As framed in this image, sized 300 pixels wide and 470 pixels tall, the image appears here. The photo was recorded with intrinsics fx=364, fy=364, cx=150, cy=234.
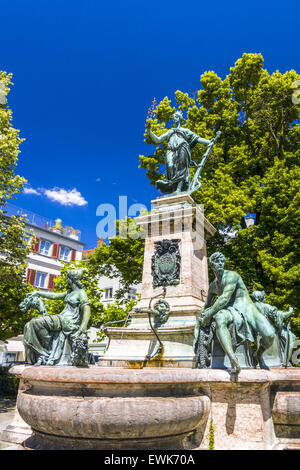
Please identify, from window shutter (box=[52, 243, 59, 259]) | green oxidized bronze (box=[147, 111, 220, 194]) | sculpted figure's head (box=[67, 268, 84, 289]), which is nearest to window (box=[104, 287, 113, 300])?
window shutter (box=[52, 243, 59, 259])

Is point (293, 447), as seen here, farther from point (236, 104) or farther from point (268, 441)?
point (236, 104)

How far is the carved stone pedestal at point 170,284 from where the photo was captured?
280 inches

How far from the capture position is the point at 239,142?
60.3 ft

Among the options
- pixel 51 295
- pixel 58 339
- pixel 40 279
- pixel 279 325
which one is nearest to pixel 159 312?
pixel 51 295

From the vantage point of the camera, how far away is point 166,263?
8.63m

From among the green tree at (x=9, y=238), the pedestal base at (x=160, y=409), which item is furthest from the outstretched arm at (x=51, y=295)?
the green tree at (x=9, y=238)

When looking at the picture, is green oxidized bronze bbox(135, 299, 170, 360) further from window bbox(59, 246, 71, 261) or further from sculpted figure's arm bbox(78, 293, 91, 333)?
window bbox(59, 246, 71, 261)

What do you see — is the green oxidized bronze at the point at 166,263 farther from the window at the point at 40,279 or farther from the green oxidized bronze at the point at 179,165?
the window at the point at 40,279

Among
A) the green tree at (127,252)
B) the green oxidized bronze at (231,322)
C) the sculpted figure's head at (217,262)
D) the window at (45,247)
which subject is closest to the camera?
the green oxidized bronze at (231,322)

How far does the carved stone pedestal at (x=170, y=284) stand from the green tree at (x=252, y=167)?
18.2 feet

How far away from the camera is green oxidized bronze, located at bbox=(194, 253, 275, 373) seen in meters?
4.58

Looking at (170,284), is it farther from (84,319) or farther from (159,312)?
(84,319)

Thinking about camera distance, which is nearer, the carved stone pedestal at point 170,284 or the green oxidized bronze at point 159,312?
the carved stone pedestal at point 170,284
